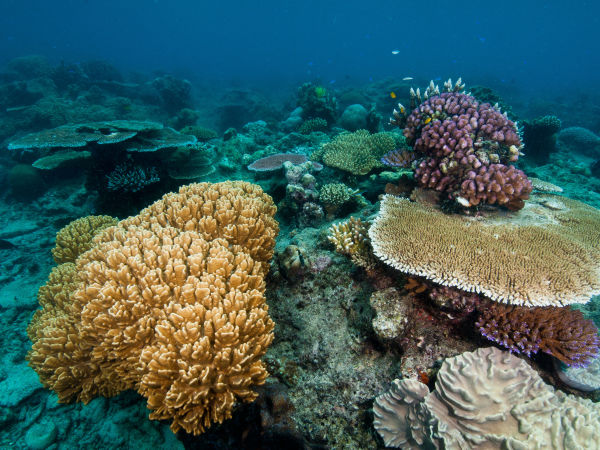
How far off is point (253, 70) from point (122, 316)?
233 feet

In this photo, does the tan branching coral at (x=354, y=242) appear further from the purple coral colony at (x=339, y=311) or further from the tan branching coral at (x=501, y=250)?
the tan branching coral at (x=501, y=250)

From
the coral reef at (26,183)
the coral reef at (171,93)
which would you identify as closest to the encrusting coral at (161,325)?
the coral reef at (26,183)

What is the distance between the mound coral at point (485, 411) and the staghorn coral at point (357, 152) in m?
5.33

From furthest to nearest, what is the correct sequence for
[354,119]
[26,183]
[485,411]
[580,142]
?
[580,142]
[354,119]
[26,183]
[485,411]

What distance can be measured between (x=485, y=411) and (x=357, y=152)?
6358 millimetres

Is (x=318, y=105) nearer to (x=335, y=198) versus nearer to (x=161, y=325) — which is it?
(x=335, y=198)

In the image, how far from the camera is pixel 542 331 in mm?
2826

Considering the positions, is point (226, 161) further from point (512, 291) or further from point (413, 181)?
point (512, 291)

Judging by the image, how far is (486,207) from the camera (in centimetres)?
405

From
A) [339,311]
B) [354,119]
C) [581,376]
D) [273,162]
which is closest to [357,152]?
[273,162]

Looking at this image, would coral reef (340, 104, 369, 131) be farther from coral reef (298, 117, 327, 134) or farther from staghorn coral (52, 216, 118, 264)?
staghorn coral (52, 216, 118, 264)

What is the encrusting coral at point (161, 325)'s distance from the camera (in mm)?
2219

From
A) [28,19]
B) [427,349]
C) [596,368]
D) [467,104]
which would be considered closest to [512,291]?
[427,349]

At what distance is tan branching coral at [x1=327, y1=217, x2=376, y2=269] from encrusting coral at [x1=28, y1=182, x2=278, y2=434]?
132 centimetres
